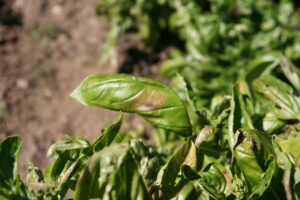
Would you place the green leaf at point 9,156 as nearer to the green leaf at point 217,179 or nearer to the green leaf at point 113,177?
the green leaf at point 113,177

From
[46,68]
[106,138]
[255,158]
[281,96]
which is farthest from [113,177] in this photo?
[46,68]

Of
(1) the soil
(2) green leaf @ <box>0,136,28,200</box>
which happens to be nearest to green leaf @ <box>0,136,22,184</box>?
(2) green leaf @ <box>0,136,28,200</box>

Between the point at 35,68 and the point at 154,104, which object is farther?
the point at 35,68

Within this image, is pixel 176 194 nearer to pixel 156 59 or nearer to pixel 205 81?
pixel 205 81

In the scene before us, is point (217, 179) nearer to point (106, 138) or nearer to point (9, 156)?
point (106, 138)

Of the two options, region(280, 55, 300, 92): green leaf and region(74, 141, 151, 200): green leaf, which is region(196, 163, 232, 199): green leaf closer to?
region(74, 141, 151, 200): green leaf

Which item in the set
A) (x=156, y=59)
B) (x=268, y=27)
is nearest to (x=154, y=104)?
(x=268, y=27)
